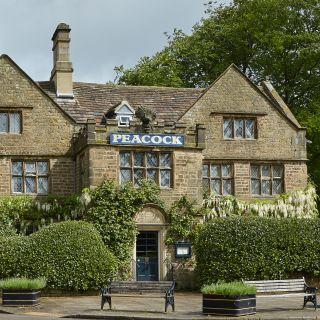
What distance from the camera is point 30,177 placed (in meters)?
33.5

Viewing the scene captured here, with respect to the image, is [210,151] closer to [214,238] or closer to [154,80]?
[214,238]

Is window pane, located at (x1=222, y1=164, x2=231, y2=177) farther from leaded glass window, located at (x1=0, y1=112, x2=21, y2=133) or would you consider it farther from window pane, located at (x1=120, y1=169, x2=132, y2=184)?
leaded glass window, located at (x1=0, y1=112, x2=21, y2=133)

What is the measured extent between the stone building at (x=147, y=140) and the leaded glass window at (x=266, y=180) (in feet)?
0.15

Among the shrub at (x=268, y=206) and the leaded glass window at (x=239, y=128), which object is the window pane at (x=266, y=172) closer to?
the shrub at (x=268, y=206)

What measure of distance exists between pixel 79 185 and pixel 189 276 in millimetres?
5981

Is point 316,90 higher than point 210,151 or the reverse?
higher

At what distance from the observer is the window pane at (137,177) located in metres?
31.5

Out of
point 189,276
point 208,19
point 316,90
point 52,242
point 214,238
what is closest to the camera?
point 52,242

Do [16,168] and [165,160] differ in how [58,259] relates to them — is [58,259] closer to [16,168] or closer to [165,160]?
[165,160]

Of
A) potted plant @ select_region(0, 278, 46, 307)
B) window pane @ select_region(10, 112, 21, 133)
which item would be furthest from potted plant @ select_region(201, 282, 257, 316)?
window pane @ select_region(10, 112, 21, 133)

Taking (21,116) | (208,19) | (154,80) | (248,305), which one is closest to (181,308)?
(248,305)

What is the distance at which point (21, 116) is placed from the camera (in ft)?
111

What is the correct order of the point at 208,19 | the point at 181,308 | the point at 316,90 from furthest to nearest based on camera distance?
the point at 208,19 < the point at 316,90 < the point at 181,308

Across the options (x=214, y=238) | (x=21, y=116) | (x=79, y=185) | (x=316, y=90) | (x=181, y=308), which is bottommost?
(x=181, y=308)
